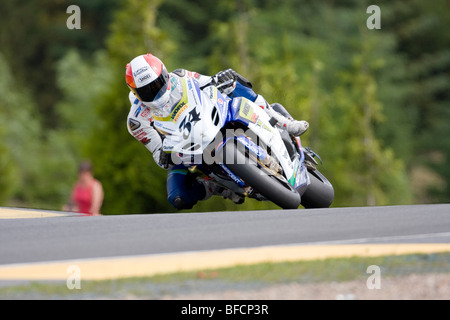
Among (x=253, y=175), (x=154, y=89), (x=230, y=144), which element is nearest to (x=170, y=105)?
(x=154, y=89)

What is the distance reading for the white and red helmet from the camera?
23.8 ft

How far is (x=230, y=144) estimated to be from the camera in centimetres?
744

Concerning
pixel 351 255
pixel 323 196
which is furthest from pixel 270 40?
pixel 351 255

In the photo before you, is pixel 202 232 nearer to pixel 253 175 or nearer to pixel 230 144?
pixel 253 175

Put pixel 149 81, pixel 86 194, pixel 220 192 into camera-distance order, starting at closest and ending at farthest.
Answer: pixel 149 81, pixel 220 192, pixel 86 194

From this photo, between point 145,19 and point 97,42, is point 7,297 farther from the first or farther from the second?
point 97,42

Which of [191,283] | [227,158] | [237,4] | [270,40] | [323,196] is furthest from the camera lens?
[270,40]

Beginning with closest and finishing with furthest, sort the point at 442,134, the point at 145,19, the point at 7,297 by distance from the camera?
1. the point at 7,297
2. the point at 145,19
3. the point at 442,134

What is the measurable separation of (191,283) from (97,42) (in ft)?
142

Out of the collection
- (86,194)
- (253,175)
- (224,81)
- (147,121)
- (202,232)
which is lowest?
(202,232)

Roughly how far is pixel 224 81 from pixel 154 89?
953mm

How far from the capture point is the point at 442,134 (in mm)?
45219

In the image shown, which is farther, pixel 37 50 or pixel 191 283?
pixel 37 50

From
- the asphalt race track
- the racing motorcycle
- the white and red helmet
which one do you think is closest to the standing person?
the racing motorcycle
